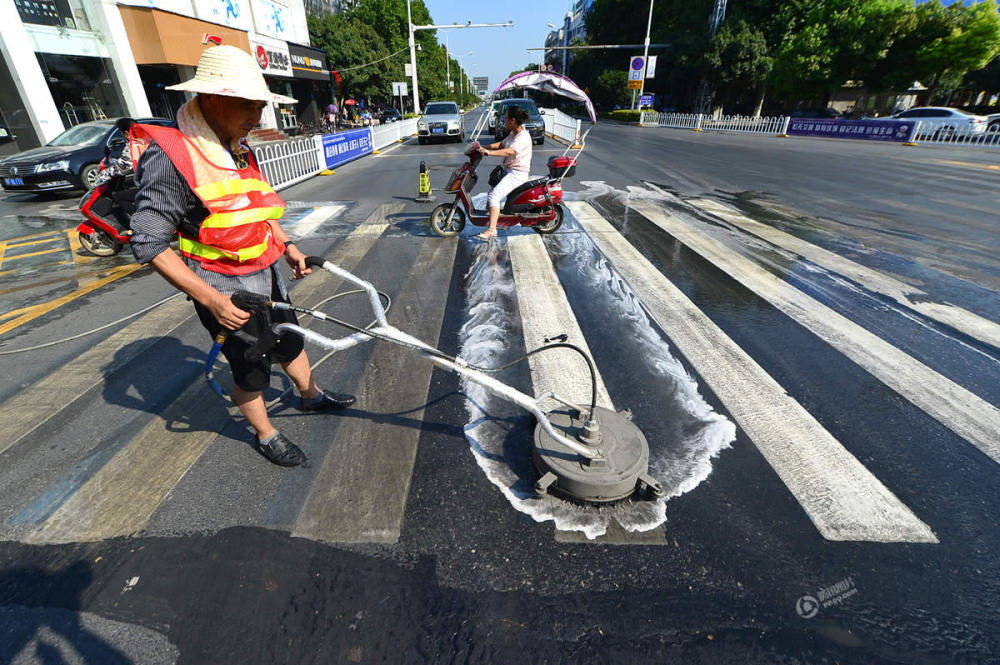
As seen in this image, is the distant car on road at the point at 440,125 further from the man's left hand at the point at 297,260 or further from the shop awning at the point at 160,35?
the man's left hand at the point at 297,260

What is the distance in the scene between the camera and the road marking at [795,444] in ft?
7.11

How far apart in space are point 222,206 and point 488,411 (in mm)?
1916

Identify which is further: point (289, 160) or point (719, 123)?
point (719, 123)

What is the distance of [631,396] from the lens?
3.14m

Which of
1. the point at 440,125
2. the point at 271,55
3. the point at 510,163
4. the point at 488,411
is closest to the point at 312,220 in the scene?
the point at 510,163

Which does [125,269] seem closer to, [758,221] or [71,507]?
[71,507]

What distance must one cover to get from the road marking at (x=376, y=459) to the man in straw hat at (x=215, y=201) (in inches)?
26.6

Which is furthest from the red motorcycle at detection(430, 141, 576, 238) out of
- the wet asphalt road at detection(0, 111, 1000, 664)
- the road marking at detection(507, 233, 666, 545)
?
the wet asphalt road at detection(0, 111, 1000, 664)

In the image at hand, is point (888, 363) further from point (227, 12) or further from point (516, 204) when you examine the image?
point (227, 12)

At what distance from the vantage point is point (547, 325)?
4.19m

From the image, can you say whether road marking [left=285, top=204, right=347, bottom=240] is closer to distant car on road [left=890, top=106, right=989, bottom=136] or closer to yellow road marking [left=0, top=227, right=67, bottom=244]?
yellow road marking [left=0, top=227, right=67, bottom=244]

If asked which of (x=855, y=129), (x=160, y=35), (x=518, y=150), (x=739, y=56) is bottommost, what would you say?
(x=855, y=129)

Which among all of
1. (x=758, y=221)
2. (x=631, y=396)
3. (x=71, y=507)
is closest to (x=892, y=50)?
(x=758, y=221)

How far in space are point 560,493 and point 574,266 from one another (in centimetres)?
386
